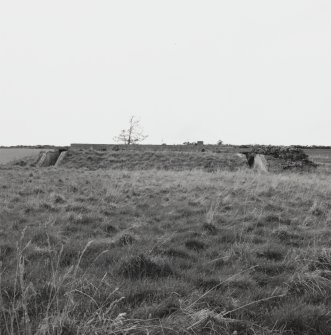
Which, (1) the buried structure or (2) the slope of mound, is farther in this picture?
(1) the buried structure

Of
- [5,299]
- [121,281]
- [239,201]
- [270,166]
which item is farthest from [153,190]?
[270,166]

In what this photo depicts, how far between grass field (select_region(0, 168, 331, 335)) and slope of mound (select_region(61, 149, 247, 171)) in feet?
35.2

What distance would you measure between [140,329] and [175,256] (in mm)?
1894

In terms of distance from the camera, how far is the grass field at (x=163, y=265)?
2754mm

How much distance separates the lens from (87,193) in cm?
955

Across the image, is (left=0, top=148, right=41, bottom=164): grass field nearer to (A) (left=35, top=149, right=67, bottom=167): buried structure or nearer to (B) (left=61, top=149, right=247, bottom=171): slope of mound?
(A) (left=35, top=149, right=67, bottom=167): buried structure

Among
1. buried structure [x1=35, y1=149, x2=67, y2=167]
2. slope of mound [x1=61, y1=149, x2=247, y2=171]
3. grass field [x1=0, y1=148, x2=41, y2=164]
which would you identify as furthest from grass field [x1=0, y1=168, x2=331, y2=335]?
grass field [x1=0, y1=148, x2=41, y2=164]

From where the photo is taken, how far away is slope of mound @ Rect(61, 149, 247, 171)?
1991 cm

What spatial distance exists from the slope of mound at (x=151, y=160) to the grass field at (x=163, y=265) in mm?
10738

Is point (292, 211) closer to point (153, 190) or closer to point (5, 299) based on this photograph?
point (153, 190)

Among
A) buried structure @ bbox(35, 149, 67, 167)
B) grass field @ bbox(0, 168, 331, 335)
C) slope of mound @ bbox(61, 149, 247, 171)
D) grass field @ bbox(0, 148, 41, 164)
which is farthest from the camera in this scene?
grass field @ bbox(0, 148, 41, 164)

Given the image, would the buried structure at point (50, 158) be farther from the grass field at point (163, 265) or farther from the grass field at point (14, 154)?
the grass field at point (163, 265)

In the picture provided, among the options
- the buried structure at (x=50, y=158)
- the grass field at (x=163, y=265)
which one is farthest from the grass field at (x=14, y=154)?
the grass field at (x=163, y=265)

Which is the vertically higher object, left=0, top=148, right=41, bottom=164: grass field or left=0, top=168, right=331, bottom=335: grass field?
left=0, top=148, right=41, bottom=164: grass field
